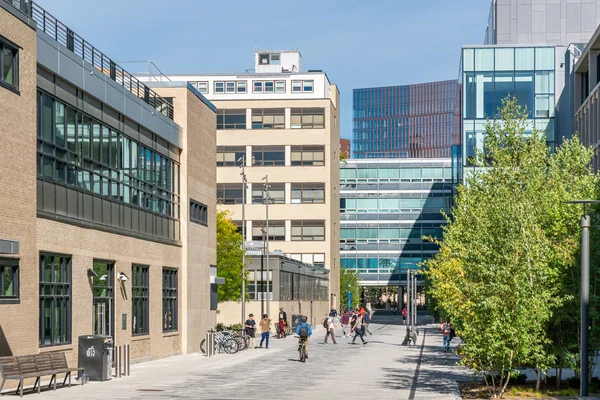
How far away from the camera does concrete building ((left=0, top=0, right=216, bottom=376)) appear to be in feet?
87.3

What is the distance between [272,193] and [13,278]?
242 ft

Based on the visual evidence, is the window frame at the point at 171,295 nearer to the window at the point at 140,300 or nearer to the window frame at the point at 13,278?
the window at the point at 140,300

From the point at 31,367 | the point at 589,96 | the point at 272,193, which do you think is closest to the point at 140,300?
the point at 31,367

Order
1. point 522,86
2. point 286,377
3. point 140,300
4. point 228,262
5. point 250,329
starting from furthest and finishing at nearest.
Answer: point 522,86 → point 228,262 → point 250,329 → point 140,300 → point 286,377

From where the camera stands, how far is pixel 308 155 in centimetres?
9956

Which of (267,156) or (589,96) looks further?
(267,156)

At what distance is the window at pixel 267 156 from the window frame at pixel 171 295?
55696mm

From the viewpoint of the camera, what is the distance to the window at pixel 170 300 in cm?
4253

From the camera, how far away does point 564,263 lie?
26.1m

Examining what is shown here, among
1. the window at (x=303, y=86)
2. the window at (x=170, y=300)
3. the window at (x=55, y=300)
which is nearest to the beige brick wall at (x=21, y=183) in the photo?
the window at (x=55, y=300)

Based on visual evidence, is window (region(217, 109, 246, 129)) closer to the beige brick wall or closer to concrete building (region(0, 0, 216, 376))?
concrete building (region(0, 0, 216, 376))

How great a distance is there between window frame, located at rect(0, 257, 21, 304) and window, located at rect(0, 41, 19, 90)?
4.50 m

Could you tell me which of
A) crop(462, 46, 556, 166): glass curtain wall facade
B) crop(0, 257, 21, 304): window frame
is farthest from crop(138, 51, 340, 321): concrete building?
crop(0, 257, 21, 304): window frame

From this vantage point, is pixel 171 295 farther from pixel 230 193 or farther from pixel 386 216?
pixel 386 216
